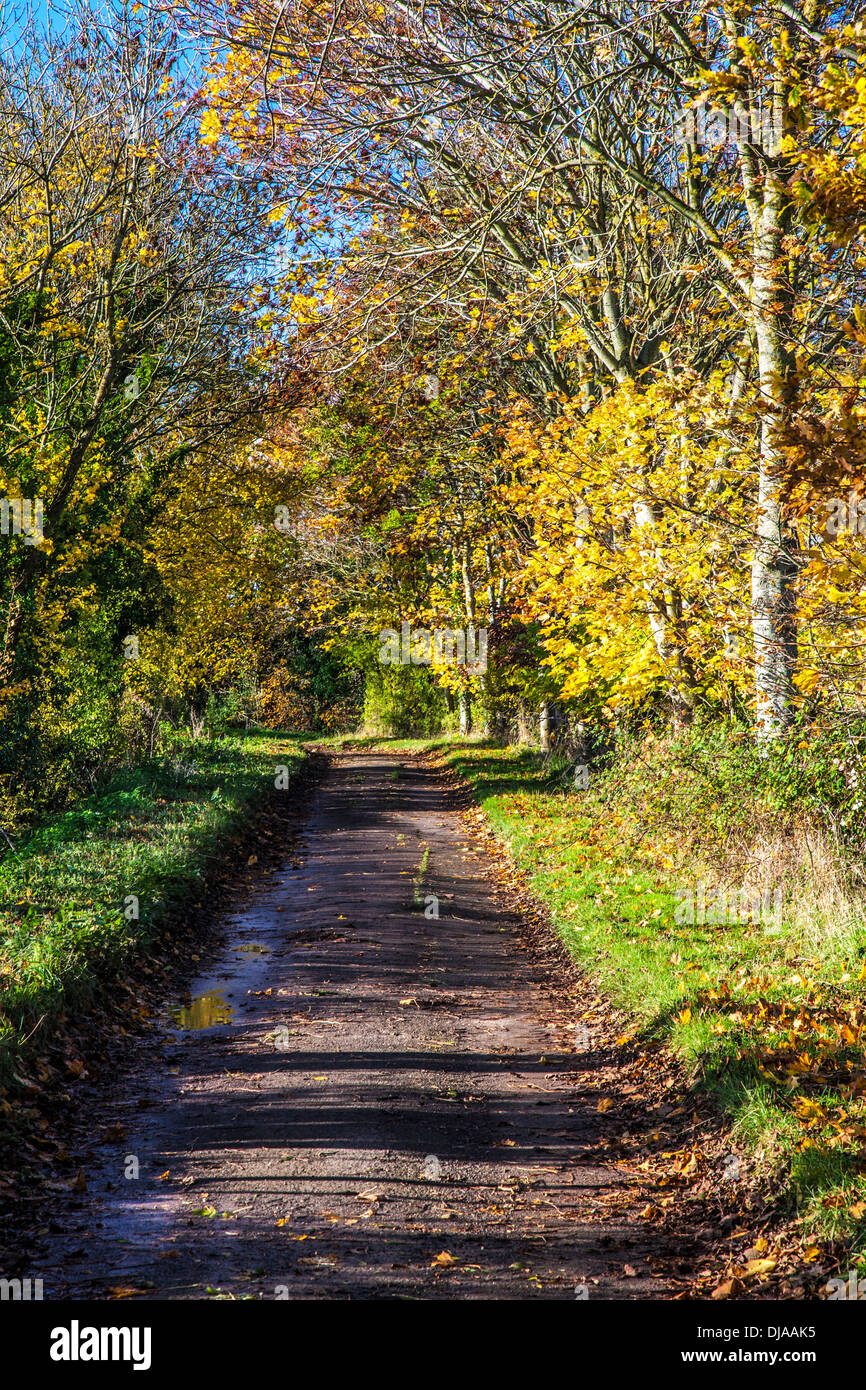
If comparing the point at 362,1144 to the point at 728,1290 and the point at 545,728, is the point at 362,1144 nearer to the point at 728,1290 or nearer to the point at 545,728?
the point at 728,1290

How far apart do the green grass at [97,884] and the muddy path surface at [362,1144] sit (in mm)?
704

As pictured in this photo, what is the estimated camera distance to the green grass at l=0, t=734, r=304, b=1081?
7.27 metres

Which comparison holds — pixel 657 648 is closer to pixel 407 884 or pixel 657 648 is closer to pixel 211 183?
pixel 407 884

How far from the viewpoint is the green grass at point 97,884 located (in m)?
7.27

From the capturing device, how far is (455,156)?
14070mm

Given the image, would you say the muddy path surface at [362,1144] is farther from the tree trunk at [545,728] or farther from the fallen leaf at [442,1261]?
the tree trunk at [545,728]

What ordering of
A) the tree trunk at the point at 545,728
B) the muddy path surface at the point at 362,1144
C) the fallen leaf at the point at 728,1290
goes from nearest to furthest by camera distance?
1. the fallen leaf at the point at 728,1290
2. the muddy path surface at the point at 362,1144
3. the tree trunk at the point at 545,728

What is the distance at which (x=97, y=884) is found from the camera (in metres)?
9.68

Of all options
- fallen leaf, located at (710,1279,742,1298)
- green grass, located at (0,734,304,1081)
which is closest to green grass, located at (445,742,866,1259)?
fallen leaf, located at (710,1279,742,1298)

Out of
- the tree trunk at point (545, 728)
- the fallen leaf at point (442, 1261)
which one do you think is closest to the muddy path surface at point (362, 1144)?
the fallen leaf at point (442, 1261)

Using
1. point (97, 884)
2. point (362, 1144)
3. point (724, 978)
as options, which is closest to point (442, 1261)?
point (362, 1144)
